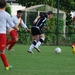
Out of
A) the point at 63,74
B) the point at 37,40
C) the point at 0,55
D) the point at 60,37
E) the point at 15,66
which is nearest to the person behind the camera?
the point at 63,74

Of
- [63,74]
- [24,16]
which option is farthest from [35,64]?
[24,16]

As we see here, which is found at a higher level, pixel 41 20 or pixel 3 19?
pixel 3 19

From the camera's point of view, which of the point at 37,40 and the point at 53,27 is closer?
the point at 37,40

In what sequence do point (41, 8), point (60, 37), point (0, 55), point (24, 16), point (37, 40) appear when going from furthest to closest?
point (41, 8)
point (24, 16)
point (60, 37)
point (37, 40)
point (0, 55)

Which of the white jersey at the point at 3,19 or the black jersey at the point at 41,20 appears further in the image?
the black jersey at the point at 41,20

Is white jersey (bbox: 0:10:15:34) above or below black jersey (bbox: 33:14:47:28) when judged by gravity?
above

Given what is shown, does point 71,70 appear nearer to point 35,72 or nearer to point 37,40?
point 35,72

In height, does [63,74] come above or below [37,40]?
above

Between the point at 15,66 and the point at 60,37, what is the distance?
47.4 feet

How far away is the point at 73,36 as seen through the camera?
2578cm

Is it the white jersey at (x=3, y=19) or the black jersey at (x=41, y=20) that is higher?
the white jersey at (x=3, y=19)

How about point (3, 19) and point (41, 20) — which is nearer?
point (3, 19)

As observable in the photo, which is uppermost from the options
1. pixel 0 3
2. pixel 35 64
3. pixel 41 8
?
pixel 0 3

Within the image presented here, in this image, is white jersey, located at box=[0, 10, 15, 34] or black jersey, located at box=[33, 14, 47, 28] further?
black jersey, located at box=[33, 14, 47, 28]
